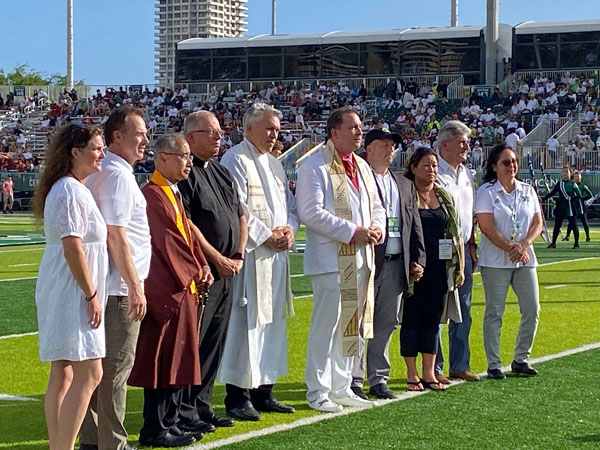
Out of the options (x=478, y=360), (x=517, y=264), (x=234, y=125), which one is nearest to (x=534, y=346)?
(x=478, y=360)

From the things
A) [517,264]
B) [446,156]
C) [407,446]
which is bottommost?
[407,446]

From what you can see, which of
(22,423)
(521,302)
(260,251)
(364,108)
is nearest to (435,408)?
(260,251)

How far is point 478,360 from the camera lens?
9945 millimetres

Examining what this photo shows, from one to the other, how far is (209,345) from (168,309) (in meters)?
0.71

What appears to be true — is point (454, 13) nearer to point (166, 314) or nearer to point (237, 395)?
point (237, 395)

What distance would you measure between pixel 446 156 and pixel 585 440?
2964 millimetres

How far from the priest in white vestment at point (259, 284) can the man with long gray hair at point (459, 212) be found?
170cm

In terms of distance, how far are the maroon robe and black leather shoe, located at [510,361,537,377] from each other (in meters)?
3.40

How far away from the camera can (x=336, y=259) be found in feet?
25.8

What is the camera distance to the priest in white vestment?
24.7 feet

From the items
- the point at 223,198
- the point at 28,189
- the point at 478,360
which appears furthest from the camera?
the point at 28,189

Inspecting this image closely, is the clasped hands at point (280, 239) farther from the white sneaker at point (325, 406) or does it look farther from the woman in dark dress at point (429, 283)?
the woman in dark dress at point (429, 283)

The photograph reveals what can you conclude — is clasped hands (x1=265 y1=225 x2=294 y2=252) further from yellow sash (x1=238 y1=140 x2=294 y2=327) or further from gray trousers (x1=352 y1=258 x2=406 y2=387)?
gray trousers (x1=352 y1=258 x2=406 y2=387)

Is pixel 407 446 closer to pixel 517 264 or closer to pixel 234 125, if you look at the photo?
pixel 517 264
